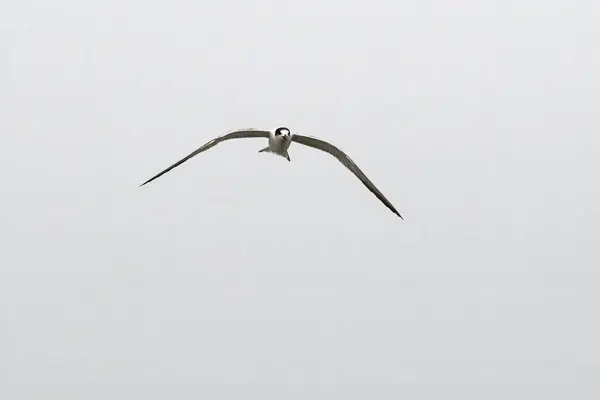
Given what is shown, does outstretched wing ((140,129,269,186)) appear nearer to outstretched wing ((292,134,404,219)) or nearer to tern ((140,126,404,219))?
tern ((140,126,404,219))

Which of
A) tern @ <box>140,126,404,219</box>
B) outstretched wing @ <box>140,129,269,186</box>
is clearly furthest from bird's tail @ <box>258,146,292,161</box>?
outstretched wing @ <box>140,129,269,186</box>

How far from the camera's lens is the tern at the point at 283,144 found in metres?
17.3

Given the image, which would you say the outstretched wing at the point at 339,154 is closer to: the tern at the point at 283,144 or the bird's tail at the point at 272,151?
the tern at the point at 283,144

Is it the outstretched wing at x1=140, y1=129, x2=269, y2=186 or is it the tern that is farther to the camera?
the tern

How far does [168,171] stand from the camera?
1714 centimetres

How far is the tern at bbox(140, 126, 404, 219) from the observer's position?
17281 mm

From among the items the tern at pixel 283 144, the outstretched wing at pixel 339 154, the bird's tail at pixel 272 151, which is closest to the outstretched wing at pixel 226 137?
the tern at pixel 283 144

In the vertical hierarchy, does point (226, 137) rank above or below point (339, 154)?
below

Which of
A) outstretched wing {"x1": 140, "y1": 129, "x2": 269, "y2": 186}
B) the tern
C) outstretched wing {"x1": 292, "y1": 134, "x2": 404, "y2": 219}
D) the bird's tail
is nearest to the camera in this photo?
outstretched wing {"x1": 140, "y1": 129, "x2": 269, "y2": 186}

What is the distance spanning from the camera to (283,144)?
57.4 feet

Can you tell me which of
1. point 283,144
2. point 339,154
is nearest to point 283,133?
point 283,144

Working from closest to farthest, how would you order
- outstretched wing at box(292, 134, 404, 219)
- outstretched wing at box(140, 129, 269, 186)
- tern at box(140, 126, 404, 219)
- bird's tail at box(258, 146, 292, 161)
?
1. outstretched wing at box(140, 129, 269, 186)
2. tern at box(140, 126, 404, 219)
3. bird's tail at box(258, 146, 292, 161)
4. outstretched wing at box(292, 134, 404, 219)

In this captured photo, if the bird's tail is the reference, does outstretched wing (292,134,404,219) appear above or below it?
above

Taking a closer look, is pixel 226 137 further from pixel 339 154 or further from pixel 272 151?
pixel 339 154
